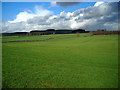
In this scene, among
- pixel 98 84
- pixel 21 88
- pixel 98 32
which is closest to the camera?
pixel 21 88

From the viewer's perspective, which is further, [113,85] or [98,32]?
[98,32]

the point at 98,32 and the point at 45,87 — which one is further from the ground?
the point at 98,32

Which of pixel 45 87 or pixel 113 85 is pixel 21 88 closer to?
pixel 45 87

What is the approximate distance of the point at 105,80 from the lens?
7672 mm

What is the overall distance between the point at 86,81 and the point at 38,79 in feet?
11.9

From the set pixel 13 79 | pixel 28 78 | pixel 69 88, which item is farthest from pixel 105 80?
pixel 13 79

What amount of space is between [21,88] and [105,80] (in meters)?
6.11

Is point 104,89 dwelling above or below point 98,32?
below

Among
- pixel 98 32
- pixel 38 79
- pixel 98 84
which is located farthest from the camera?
pixel 98 32

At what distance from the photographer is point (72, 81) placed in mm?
7414

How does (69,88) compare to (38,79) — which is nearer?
(69,88)

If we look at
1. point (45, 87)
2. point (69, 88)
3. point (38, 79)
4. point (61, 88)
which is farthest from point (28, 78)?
point (69, 88)

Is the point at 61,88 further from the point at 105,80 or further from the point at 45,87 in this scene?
the point at 105,80

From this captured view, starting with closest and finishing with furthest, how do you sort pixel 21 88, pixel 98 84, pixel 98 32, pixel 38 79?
1. pixel 21 88
2. pixel 98 84
3. pixel 38 79
4. pixel 98 32
